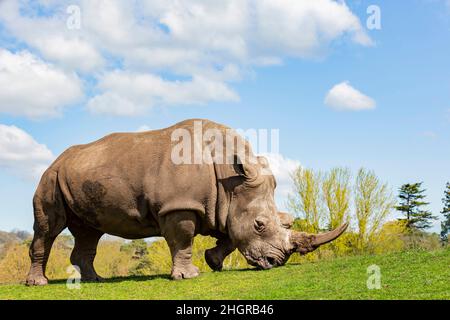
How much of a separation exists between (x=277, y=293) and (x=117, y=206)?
4.57 metres

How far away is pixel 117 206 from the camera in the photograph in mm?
12539

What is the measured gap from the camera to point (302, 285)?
10273mm

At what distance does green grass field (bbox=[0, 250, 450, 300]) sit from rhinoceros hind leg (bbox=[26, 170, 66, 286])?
22.7 inches

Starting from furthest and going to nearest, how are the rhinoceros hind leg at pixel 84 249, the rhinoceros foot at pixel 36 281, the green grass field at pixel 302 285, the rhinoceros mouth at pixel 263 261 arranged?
the rhinoceros hind leg at pixel 84 249, the rhinoceros foot at pixel 36 281, the rhinoceros mouth at pixel 263 261, the green grass field at pixel 302 285

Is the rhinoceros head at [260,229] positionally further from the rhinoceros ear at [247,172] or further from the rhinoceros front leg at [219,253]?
the rhinoceros front leg at [219,253]

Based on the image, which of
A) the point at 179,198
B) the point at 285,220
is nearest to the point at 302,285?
the point at 285,220

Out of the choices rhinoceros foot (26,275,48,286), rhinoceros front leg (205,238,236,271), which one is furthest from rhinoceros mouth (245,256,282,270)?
rhinoceros foot (26,275,48,286)

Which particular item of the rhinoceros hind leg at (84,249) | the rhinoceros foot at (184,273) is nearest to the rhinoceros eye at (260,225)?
the rhinoceros foot at (184,273)

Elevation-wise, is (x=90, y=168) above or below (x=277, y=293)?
above

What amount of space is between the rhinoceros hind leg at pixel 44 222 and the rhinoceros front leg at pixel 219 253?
141 inches

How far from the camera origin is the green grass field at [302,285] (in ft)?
30.6

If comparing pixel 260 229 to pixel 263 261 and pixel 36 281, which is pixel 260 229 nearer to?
pixel 263 261
